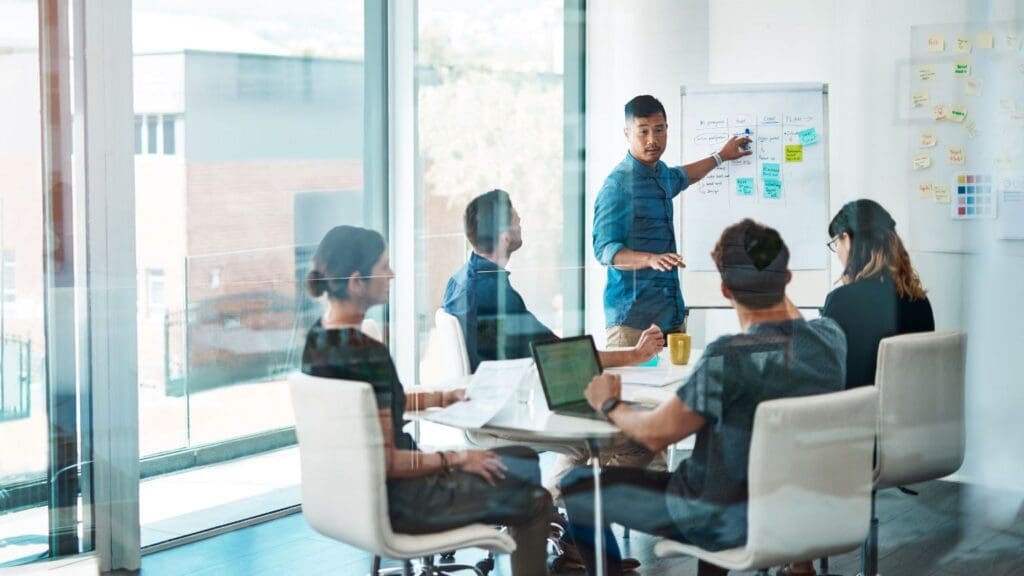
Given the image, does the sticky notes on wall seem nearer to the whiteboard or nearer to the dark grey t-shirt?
the whiteboard

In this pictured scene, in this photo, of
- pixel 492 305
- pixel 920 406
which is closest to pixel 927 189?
pixel 920 406

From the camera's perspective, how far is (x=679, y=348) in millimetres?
3449

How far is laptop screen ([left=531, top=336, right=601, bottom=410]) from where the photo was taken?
10.1 feet

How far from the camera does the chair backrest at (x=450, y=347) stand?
3510 mm

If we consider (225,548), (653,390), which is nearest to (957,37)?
(653,390)

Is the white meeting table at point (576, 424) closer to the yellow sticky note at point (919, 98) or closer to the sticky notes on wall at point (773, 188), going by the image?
the sticky notes on wall at point (773, 188)

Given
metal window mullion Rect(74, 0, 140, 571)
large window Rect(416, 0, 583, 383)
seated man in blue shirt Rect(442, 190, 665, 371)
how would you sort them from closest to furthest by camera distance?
metal window mullion Rect(74, 0, 140, 571)
seated man in blue shirt Rect(442, 190, 665, 371)
large window Rect(416, 0, 583, 383)

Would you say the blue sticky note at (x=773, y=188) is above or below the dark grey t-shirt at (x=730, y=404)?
above

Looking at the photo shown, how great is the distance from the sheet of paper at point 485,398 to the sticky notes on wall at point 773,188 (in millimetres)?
1280

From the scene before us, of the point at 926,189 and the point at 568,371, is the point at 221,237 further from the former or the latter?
the point at 926,189

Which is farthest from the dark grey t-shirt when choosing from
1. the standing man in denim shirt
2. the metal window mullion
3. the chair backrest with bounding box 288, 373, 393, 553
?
the metal window mullion

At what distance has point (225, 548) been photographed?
3572 millimetres

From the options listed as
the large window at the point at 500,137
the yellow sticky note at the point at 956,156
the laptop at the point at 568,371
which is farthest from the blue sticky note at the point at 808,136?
the laptop at the point at 568,371

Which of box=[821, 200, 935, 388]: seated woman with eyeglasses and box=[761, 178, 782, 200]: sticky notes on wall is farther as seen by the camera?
A: box=[761, 178, 782, 200]: sticky notes on wall
